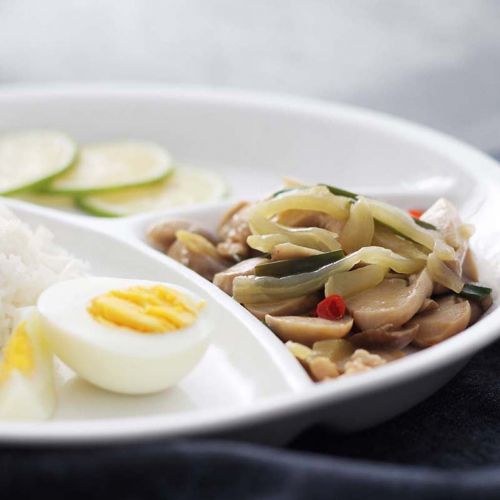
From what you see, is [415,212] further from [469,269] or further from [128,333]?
[128,333]

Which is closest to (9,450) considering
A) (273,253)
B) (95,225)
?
(273,253)

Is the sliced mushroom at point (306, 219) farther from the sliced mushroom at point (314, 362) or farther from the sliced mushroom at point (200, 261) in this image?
the sliced mushroom at point (314, 362)

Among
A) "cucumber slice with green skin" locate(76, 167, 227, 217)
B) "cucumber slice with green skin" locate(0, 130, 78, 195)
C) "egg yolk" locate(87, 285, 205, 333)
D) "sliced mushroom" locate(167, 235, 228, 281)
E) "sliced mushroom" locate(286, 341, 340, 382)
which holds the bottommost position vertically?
"cucumber slice with green skin" locate(76, 167, 227, 217)

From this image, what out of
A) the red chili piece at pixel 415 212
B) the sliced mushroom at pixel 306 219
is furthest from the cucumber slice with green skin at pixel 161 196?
the sliced mushroom at pixel 306 219

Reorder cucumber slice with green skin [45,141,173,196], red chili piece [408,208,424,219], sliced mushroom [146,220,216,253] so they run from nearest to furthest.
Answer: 1. sliced mushroom [146,220,216,253]
2. red chili piece [408,208,424,219]
3. cucumber slice with green skin [45,141,173,196]

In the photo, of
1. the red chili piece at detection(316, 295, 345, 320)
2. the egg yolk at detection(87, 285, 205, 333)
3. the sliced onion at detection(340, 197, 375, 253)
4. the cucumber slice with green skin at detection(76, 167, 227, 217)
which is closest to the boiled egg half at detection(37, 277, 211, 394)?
the egg yolk at detection(87, 285, 205, 333)

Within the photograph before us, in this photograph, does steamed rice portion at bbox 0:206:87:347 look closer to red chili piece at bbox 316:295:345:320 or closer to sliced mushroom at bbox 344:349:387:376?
red chili piece at bbox 316:295:345:320

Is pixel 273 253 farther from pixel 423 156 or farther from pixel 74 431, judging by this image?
pixel 423 156
